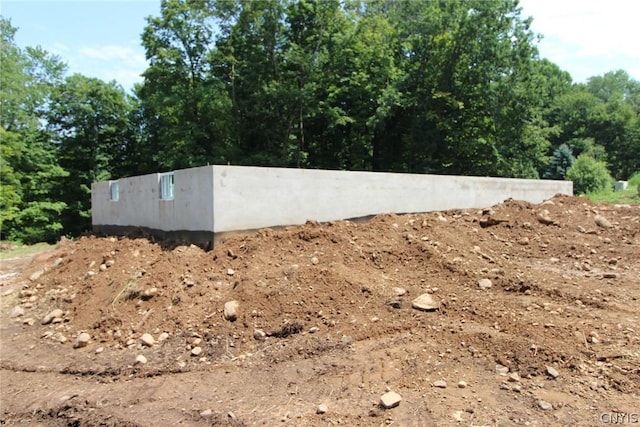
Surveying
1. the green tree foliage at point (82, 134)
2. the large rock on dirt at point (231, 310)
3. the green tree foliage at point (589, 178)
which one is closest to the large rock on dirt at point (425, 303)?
the large rock on dirt at point (231, 310)

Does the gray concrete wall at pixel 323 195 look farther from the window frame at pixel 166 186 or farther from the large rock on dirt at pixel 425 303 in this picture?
the large rock on dirt at pixel 425 303

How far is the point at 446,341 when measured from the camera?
3.87 m

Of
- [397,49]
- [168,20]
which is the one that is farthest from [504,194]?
[168,20]

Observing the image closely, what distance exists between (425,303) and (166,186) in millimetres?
4396

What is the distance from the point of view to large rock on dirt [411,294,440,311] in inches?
176

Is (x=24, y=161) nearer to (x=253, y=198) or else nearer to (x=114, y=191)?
(x=114, y=191)

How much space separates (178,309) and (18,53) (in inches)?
952

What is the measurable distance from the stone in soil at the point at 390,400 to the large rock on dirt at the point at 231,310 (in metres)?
1.90

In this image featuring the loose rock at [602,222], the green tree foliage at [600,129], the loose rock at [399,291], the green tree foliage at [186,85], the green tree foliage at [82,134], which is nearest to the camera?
the loose rock at [399,291]

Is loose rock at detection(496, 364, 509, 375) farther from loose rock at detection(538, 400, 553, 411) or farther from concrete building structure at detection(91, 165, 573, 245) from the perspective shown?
concrete building structure at detection(91, 165, 573, 245)

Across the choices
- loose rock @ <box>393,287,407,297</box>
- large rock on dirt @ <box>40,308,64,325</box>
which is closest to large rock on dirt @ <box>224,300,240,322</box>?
loose rock @ <box>393,287,407,297</box>

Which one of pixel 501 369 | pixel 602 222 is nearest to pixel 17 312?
pixel 501 369

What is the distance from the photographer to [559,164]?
83.0 ft

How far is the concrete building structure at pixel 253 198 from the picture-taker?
587 centimetres
